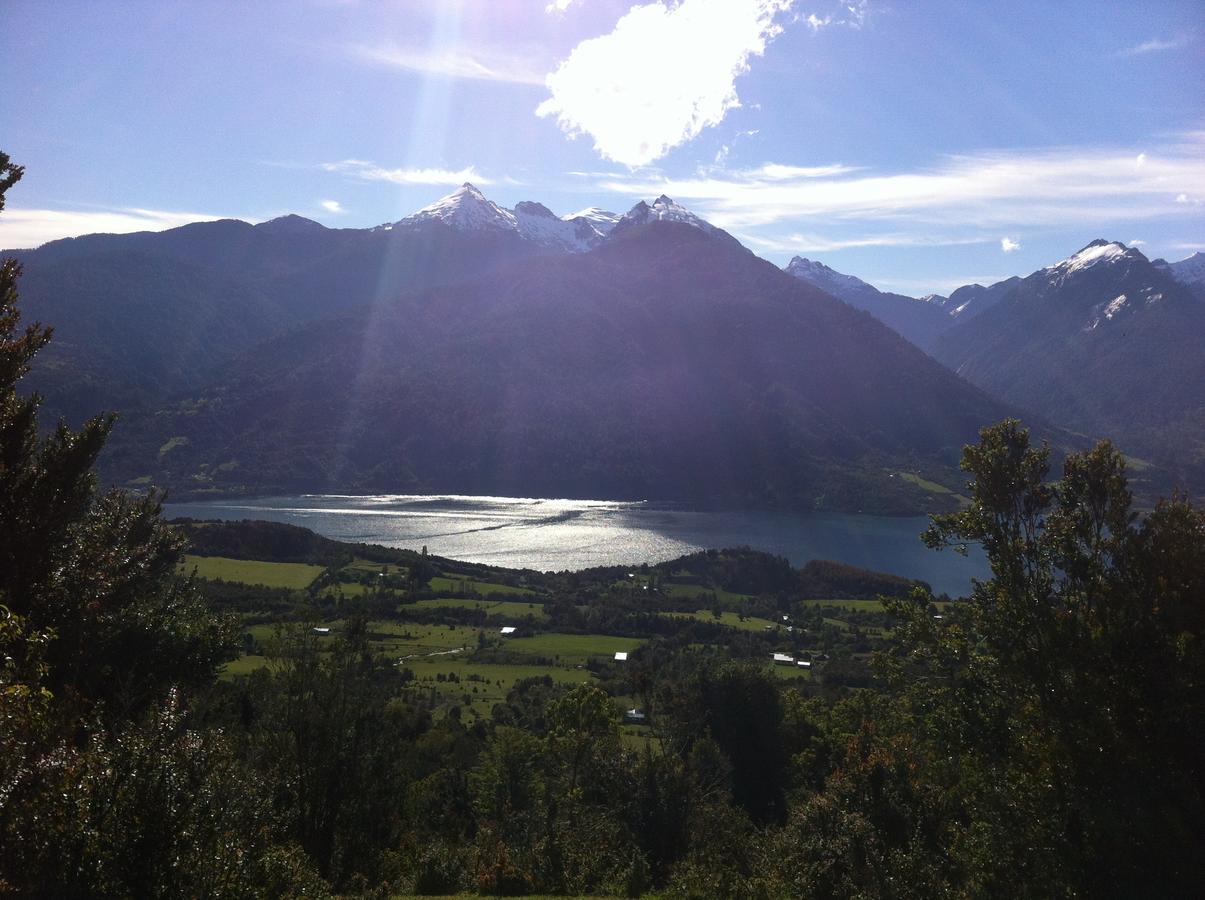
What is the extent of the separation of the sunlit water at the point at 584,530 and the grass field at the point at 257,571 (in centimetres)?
2186

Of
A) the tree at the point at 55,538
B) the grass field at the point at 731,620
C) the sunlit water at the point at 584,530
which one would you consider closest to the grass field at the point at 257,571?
the sunlit water at the point at 584,530

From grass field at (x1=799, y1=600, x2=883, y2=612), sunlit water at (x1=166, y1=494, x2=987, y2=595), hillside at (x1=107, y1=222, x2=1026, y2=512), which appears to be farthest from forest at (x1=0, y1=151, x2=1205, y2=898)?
hillside at (x1=107, y1=222, x2=1026, y2=512)

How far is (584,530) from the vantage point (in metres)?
110

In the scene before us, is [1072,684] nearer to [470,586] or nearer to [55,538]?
[55,538]

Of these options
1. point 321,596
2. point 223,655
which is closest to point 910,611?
point 223,655

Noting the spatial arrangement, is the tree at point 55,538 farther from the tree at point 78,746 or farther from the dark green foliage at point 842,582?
the dark green foliage at point 842,582

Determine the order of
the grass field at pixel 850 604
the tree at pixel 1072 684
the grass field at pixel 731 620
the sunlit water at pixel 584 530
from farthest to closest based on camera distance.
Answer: the sunlit water at pixel 584 530 → the grass field at pixel 850 604 → the grass field at pixel 731 620 → the tree at pixel 1072 684

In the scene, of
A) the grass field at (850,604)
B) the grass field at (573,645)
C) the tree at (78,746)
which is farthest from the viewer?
the grass field at (850,604)

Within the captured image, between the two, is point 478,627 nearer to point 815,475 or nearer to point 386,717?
point 386,717

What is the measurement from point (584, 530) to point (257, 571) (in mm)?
53053

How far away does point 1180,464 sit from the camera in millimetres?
154625


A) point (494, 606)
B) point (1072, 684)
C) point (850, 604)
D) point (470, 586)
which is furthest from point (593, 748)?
point (850, 604)

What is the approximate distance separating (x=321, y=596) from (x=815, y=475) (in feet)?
387

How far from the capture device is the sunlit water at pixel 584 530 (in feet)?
298
